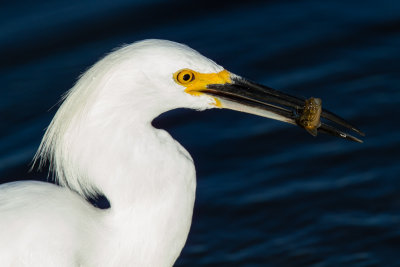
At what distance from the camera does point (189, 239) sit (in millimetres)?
7137

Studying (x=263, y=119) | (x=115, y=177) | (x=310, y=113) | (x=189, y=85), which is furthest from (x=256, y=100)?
(x=263, y=119)

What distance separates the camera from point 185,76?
16.5 feet

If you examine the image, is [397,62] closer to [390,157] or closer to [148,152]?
[390,157]

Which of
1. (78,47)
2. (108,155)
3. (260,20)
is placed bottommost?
(108,155)

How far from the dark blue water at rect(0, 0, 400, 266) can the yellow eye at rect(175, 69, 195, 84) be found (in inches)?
89.3

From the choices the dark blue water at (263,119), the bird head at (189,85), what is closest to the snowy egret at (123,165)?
the bird head at (189,85)

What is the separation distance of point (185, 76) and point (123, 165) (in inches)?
25.1

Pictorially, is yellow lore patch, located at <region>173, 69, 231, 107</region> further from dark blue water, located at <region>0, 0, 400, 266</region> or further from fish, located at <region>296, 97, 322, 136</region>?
dark blue water, located at <region>0, 0, 400, 266</region>

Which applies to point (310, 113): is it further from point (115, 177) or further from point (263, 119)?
point (263, 119)

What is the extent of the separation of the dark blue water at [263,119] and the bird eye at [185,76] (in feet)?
7.44

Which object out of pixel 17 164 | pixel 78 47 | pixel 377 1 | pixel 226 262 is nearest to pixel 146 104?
pixel 226 262

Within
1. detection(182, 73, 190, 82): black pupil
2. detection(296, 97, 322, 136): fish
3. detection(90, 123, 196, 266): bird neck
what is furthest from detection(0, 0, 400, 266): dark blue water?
detection(182, 73, 190, 82): black pupil

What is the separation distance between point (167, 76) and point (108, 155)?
58 centimetres

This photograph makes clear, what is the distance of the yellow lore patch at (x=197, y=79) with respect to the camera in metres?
5.02
